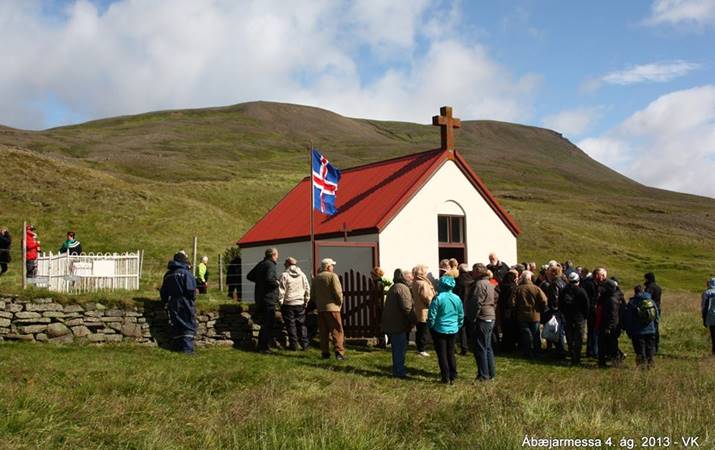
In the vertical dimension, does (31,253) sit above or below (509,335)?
above

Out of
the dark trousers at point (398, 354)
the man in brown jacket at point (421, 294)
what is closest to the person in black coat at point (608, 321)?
the man in brown jacket at point (421, 294)

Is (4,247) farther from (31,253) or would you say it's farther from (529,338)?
(529,338)

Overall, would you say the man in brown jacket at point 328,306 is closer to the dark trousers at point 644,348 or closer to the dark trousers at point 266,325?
the dark trousers at point 266,325

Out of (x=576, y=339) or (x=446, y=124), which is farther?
(x=446, y=124)

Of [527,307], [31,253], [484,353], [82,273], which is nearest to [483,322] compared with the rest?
[484,353]

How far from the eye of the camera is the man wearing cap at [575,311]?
47.8 feet

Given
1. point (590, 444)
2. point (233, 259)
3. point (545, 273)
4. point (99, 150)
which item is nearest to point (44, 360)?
point (590, 444)

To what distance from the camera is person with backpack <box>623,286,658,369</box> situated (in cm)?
1360

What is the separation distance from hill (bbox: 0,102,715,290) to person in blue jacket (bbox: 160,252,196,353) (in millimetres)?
8831

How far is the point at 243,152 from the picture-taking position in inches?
4921

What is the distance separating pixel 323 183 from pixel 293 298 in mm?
4776

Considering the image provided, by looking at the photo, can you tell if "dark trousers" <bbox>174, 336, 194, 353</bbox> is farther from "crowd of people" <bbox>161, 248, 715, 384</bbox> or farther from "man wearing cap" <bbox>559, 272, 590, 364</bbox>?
"man wearing cap" <bbox>559, 272, 590, 364</bbox>

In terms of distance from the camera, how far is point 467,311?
12828mm

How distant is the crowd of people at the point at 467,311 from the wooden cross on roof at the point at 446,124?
629cm
